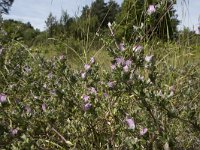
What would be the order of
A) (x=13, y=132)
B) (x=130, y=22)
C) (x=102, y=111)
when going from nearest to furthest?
(x=13, y=132) → (x=102, y=111) → (x=130, y=22)

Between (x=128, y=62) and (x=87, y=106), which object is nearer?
(x=128, y=62)

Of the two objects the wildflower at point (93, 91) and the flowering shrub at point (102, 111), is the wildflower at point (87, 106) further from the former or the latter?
the wildflower at point (93, 91)

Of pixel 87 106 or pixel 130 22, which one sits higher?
pixel 130 22

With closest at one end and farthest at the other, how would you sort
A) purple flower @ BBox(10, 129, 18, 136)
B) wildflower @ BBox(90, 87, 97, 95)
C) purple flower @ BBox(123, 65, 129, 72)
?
purple flower @ BBox(123, 65, 129, 72) → purple flower @ BBox(10, 129, 18, 136) → wildflower @ BBox(90, 87, 97, 95)

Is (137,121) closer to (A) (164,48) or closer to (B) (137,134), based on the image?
(B) (137,134)

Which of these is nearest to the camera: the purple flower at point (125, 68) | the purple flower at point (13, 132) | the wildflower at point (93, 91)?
the purple flower at point (125, 68)

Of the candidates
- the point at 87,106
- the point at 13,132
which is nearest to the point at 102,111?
the point at 87,106

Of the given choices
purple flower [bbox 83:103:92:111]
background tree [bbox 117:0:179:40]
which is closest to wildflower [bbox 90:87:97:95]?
purple flower [bbox 83:103:92:111]

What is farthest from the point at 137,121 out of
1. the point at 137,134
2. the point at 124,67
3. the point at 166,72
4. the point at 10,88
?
the point at 166,72

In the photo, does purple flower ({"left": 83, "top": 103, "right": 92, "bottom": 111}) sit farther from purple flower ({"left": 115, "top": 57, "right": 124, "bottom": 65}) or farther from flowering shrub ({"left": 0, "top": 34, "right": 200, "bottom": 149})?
purple flower ({"left": 115, "top": 57, "right": 124, "bottom": 65})

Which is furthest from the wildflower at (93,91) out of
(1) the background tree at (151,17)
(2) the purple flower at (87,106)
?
(1) the background tree at (151,17)

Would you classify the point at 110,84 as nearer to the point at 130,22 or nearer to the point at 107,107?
the point at 107,107

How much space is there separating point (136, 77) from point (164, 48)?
1772 millimetres

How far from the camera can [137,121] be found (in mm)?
1825
